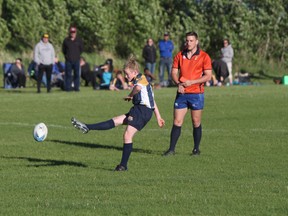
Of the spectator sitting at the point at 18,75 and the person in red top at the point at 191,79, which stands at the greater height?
the person in red top at the point at 191,79

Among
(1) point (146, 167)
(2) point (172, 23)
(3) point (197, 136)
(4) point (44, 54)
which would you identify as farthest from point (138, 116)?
(2) point (172, 23)

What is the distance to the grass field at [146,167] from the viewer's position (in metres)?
11.1

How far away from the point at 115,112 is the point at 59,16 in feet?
77.6

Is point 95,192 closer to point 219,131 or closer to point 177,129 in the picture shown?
point 177,129

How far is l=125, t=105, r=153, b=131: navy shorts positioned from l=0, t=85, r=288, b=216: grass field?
0.65 m

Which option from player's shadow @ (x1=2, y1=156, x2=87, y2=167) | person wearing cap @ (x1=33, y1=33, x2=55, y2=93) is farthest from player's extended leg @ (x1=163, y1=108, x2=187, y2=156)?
person wearing cap @ (x1=33, y1=33, x2=55, y2=93)

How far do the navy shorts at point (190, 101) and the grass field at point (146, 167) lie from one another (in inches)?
31.4

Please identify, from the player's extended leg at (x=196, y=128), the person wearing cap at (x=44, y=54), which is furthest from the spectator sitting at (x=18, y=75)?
the player's extended leg at (x=196, y=128)

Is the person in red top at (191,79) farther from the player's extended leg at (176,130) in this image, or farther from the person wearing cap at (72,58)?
the person wearing cap at (72,58)

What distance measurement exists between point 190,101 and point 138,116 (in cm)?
217

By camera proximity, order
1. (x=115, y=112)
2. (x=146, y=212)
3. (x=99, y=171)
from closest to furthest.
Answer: (x=146, y=212) < (x=99, y=171) < (x=115, y=112)

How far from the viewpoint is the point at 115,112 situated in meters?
25.9

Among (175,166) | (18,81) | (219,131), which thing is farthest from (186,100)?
(18,81)

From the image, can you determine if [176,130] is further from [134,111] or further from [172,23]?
[172,23]
